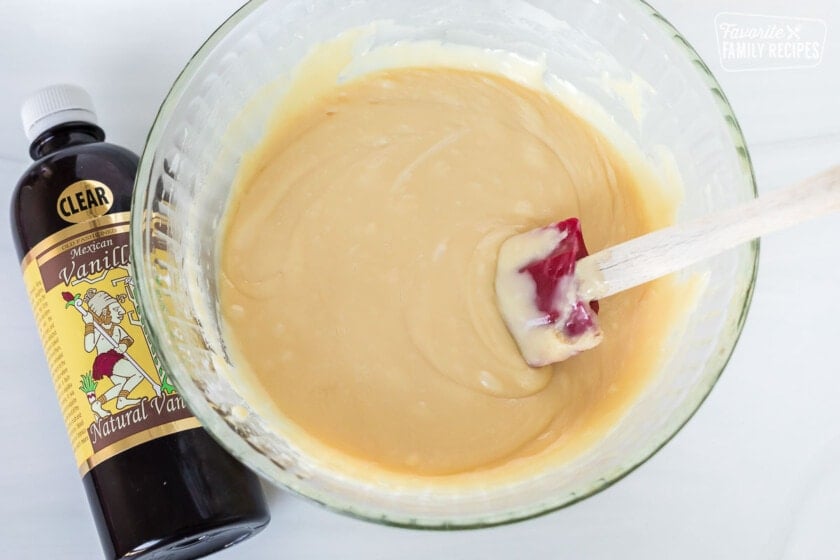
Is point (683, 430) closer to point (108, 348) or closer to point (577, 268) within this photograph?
point (577, 268)

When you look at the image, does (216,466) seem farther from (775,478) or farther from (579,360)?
(775,478)

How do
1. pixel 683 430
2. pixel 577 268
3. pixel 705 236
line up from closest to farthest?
pixel 705 236 → pixel 577 268 → pixel 683 430

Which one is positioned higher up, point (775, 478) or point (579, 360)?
point (579, 360)

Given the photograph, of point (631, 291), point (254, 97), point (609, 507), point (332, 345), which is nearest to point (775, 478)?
point (609, 507)

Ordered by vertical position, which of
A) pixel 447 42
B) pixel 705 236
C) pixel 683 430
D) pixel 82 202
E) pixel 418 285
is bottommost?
pixel 683 430

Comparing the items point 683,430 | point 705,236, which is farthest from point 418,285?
point 683,430

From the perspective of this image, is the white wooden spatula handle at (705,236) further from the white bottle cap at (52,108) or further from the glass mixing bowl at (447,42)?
the white bottle cap at (52,108)
